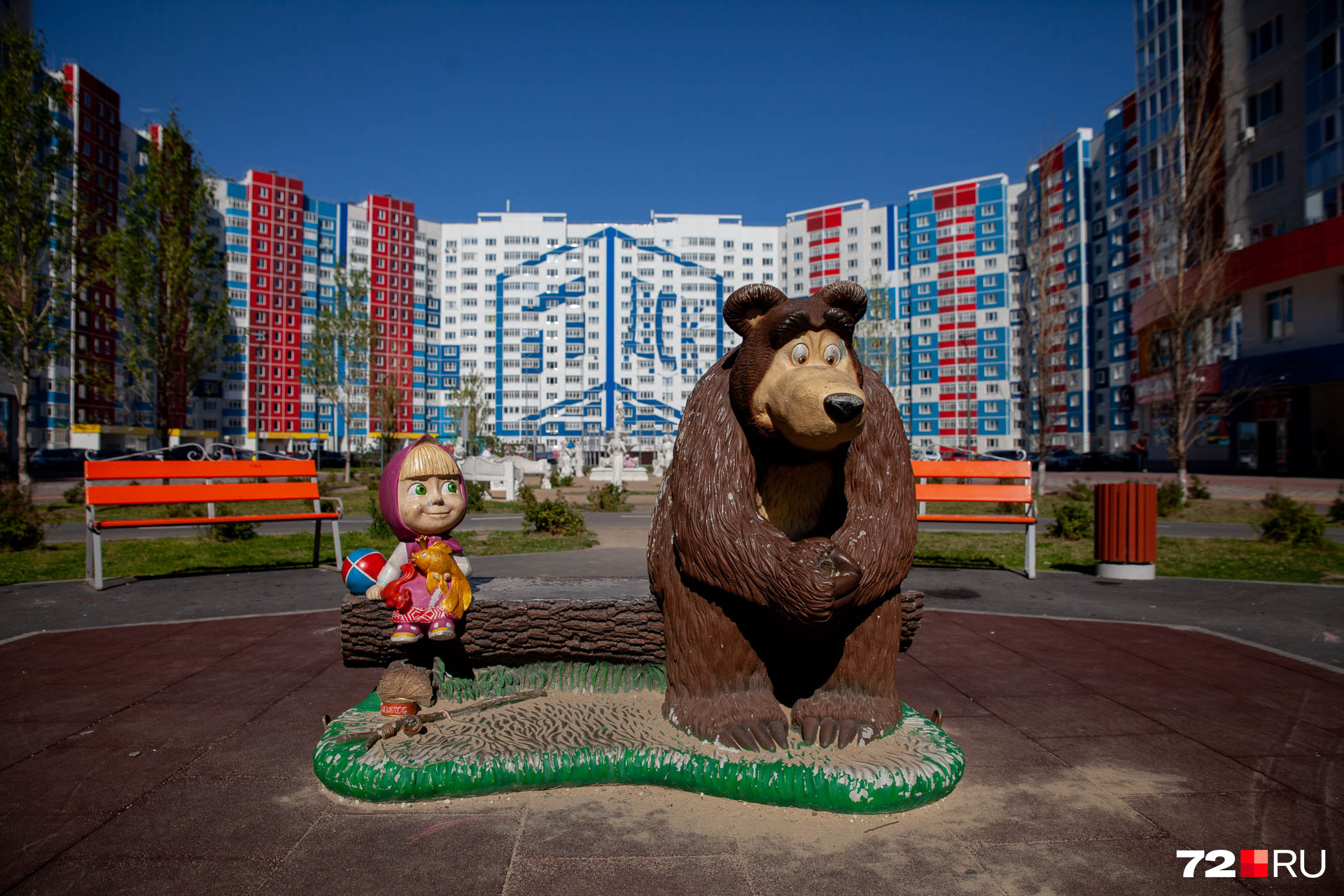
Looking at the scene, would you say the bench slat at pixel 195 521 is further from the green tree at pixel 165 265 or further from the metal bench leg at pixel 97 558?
the green tree at pixel 165 265

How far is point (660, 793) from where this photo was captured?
8.64ft

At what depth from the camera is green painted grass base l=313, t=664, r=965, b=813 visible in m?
2.48

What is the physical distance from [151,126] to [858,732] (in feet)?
228

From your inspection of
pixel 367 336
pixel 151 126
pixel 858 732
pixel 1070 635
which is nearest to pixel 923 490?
pixel 1070 635

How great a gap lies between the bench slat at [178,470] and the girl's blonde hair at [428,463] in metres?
4.99

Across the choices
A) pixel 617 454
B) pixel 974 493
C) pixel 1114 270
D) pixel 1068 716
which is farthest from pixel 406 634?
pixel 1114 270

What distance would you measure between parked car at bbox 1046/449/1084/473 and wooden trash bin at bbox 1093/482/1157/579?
34158 millimetres

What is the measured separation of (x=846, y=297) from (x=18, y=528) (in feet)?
36.8

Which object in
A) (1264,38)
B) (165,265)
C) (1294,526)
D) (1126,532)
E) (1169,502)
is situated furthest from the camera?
(1264,38)

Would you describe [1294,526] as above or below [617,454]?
below

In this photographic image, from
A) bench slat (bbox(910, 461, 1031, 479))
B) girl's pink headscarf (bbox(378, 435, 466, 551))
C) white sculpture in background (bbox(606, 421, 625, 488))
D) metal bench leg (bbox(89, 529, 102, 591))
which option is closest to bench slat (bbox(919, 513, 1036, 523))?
bench slat (bbox(910, 461, 1031, 479))

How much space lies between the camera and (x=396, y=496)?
3180 millimetres

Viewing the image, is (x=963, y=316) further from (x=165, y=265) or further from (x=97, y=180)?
(x=97, y=180)

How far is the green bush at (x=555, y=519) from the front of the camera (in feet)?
35.8
